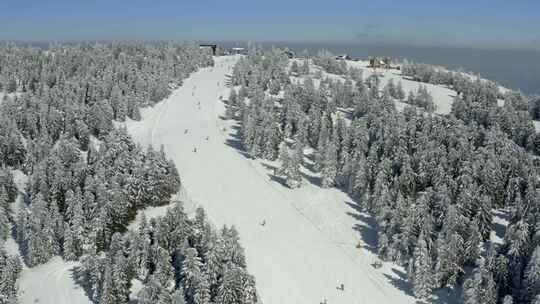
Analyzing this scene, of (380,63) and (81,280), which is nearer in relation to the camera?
(81,280)

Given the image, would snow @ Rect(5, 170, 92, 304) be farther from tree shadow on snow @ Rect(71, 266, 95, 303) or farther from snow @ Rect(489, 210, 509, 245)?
snow @ Rect(489, 210, 509, 245)

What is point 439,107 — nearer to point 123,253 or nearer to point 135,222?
point 135,222

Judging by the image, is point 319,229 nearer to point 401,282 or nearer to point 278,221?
point 278,221

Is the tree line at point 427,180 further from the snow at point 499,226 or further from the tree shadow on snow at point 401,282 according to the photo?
the tree shadow on snow at point 401,282

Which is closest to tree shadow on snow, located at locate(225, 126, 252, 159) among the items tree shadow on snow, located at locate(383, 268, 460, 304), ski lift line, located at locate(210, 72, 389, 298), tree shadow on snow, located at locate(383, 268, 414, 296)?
ski lift line, located at locate(210, 72, 389, 298)

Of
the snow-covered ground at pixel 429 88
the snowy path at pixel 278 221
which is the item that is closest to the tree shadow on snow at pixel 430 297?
the snowy path at pixel 278 221

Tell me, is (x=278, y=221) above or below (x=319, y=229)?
above

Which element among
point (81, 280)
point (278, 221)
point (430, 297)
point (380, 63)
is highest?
point (380, 63)

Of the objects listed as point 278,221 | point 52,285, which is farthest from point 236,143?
point 52,285
